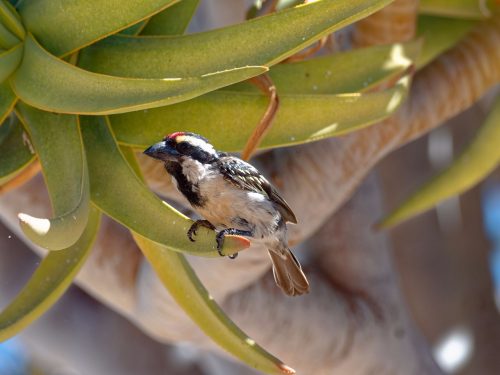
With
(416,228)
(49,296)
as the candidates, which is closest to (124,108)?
(49,296)

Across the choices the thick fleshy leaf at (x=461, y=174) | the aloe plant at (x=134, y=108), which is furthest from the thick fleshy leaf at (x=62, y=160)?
the thick fleshy leaf at (x=461, y=174)

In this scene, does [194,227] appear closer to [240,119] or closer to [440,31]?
[240,119]

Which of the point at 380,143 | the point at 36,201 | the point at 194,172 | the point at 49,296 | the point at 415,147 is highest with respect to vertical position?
the point at 415,147

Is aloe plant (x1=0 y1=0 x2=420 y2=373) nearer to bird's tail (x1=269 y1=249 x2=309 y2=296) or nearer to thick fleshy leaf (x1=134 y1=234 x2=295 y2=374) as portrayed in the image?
thick fleshy leaf (x1=134 y1=234 x2=295 y2=374)

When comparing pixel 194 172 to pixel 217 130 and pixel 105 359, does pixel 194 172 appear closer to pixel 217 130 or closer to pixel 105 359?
pixel 217 130

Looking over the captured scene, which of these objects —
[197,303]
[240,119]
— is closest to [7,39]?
[240,119]

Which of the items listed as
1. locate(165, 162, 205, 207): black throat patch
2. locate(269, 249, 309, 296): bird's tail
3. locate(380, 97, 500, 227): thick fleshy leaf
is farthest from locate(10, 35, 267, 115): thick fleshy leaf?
locate(380, 97, 500, 227): thick fleshy leaf
